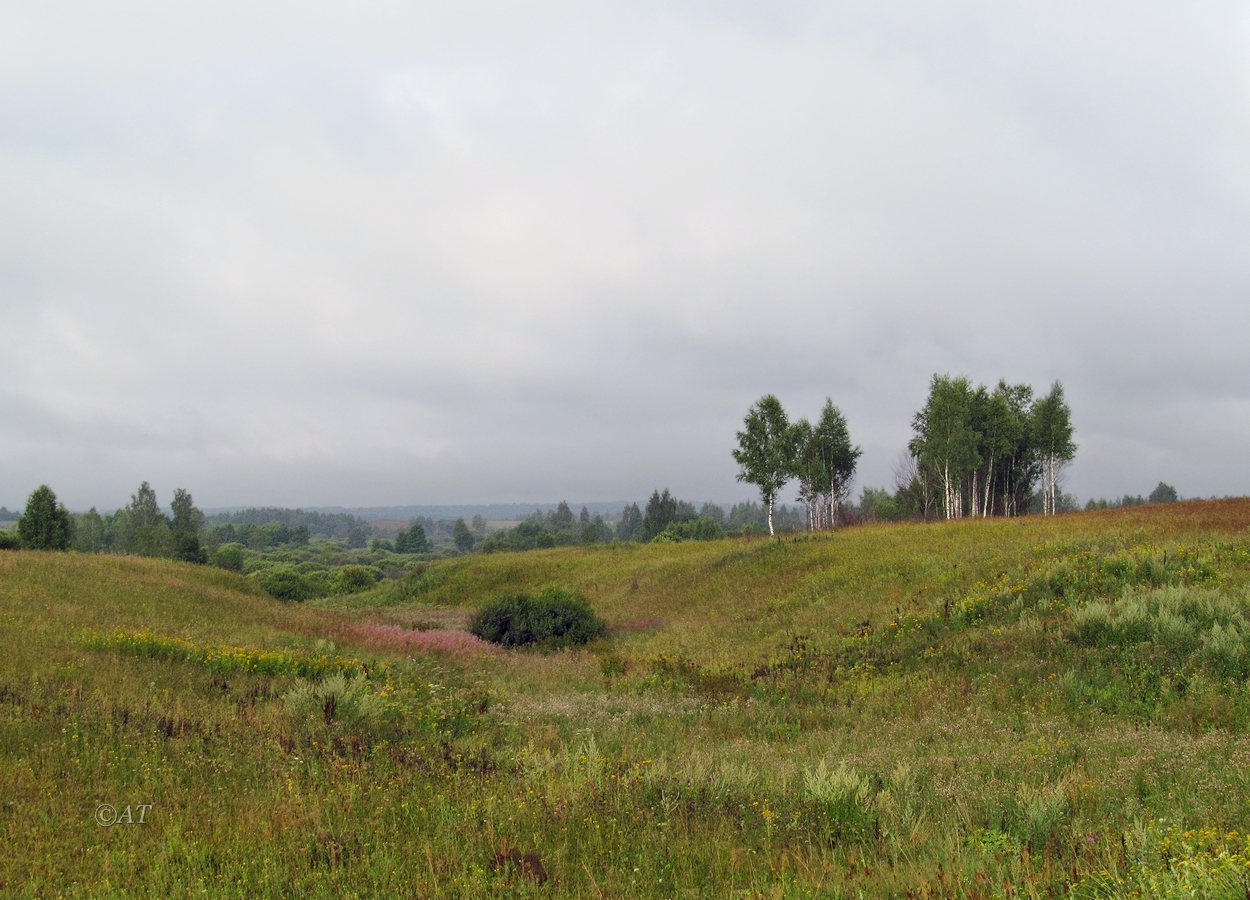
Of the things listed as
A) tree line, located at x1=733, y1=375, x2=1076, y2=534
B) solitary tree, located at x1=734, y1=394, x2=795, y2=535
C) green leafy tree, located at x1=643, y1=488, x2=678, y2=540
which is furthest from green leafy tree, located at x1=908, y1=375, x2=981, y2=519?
green leafy tree, located at x1=643, y1=488, x2=678, y2=540

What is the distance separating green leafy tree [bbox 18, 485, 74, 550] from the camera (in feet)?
180

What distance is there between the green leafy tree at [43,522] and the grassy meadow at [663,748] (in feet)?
158

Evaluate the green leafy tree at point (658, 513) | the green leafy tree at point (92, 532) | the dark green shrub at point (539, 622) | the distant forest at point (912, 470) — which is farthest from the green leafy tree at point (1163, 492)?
the green leafy tree at point (92, 532)

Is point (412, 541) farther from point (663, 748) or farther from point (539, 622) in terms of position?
point (663, 748)

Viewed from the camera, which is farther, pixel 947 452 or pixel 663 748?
pixel 947 452

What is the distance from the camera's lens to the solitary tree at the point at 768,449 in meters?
50.3

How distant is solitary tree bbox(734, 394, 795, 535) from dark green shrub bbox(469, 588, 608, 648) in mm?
28855

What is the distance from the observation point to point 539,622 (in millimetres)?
22375

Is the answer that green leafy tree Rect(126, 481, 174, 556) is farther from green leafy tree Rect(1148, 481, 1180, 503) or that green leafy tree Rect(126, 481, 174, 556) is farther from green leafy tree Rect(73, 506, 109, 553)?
green leafy tree Rect(1148, 481, 1180, 503)

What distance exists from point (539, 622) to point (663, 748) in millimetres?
14150

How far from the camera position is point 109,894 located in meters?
4.16

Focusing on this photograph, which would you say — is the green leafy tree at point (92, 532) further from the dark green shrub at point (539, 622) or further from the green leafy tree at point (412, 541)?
the dark green shrub at point (539, 622)

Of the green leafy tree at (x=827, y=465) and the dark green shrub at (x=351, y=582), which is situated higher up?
the green leafy tree at (x=827, y=465)

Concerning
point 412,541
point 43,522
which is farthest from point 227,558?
point 412,541
